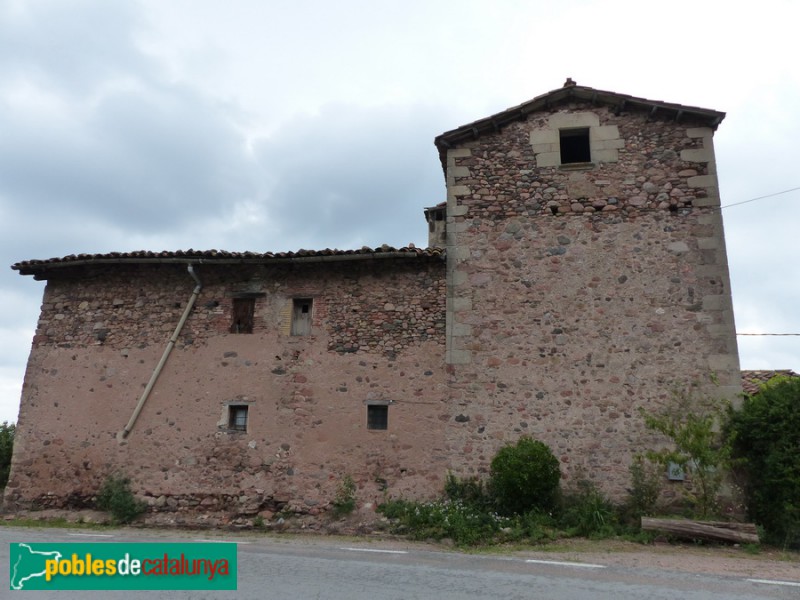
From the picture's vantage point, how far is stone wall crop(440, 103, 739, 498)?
965 cm

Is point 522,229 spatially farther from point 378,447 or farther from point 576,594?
point 576,594

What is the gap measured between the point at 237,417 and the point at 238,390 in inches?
20.4

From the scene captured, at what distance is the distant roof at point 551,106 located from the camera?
10.8 meters

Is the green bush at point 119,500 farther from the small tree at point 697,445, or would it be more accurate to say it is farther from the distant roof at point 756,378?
the distant roof at point 756,378

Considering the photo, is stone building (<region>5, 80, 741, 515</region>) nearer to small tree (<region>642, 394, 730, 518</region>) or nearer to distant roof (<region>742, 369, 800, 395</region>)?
small tree (<region>642, 394, 730, 518</region>)

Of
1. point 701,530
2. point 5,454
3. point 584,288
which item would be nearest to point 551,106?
point 584,288

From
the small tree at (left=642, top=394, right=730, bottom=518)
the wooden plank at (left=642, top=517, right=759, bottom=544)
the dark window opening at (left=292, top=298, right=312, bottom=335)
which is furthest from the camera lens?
the dark window opening at (left=292, top=298, right=312, bottom=335)

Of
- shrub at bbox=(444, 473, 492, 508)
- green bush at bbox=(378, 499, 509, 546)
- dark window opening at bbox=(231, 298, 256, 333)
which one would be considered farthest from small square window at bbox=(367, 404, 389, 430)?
dark window opening at bbox=(231, 298, 256, 333)

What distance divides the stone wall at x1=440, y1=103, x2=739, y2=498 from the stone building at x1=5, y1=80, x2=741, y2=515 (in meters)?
0.03

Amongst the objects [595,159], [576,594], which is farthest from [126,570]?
[595,159]

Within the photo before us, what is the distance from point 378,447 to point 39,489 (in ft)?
22.4

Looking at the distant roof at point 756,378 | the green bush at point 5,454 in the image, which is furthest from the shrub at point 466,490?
the green bush at point 5,454

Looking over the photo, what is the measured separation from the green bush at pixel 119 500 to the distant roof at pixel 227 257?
429cm

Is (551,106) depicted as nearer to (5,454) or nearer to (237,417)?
(237,417)
